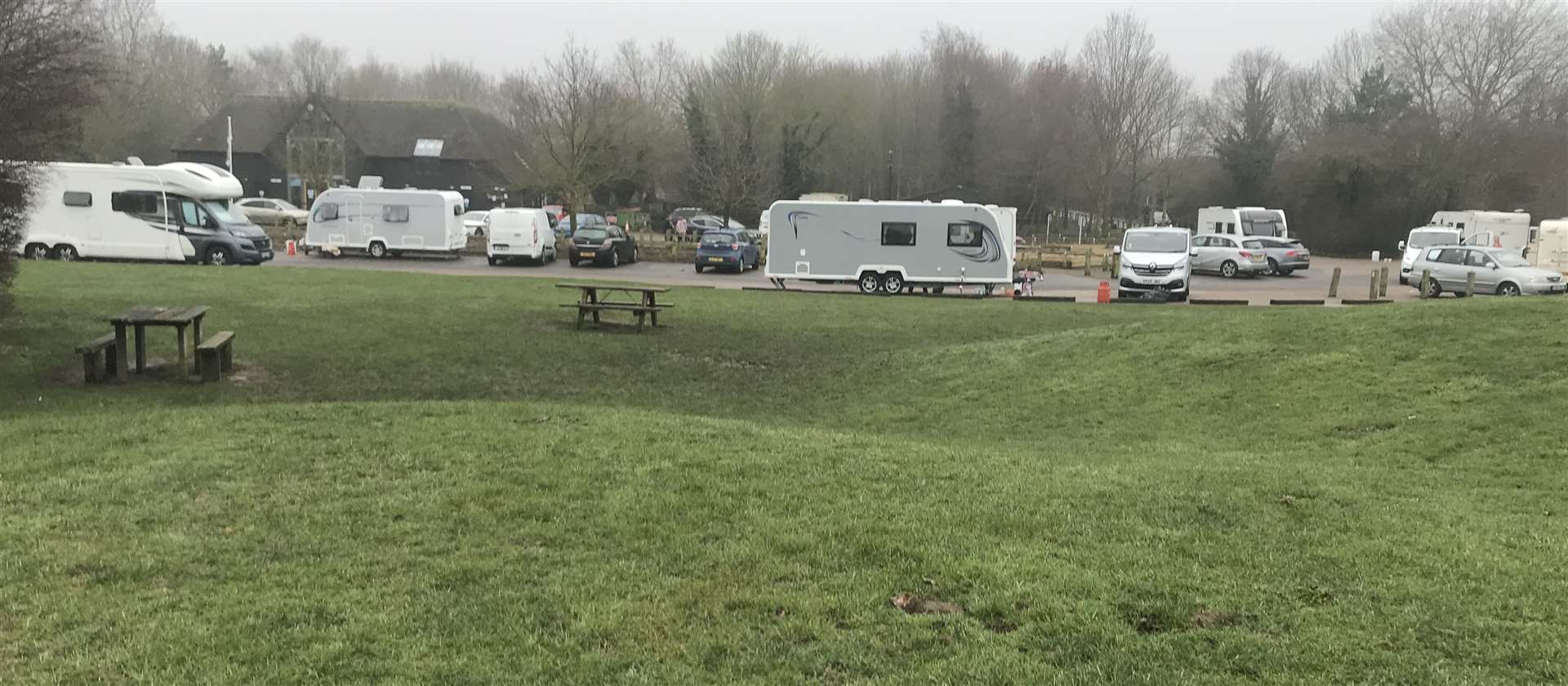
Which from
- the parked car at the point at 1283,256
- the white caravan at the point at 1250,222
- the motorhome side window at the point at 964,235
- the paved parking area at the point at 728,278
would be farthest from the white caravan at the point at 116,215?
the white caravan at the point at 1250,222

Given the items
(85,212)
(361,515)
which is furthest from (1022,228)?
(361,515)

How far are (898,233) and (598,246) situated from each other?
12.6m

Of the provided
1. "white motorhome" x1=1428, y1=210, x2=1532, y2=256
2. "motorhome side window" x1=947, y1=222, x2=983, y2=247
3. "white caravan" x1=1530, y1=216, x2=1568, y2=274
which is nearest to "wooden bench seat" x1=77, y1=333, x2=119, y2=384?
"motorhome side window" x1=947, y1=222, x2=983, y2=247

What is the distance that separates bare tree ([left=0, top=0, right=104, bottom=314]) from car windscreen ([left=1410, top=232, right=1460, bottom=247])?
37130mm

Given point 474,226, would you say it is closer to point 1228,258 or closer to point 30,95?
point 1228,258

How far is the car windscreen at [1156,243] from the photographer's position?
25875 mm

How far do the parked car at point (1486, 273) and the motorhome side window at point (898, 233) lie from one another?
Result: 13.7 m

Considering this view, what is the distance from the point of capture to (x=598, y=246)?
113 ft

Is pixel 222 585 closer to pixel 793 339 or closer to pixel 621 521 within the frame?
pixel 621 521

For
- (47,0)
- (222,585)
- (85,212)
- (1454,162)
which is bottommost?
(222,585)

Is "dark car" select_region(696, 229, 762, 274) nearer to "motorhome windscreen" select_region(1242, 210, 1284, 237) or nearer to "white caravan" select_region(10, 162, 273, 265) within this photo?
"white caravan" select_region(10, 162, 273, 265)

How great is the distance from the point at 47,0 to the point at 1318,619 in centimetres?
1359

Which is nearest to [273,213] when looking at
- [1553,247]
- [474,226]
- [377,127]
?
[474,226]

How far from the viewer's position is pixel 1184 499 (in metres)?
5.80
